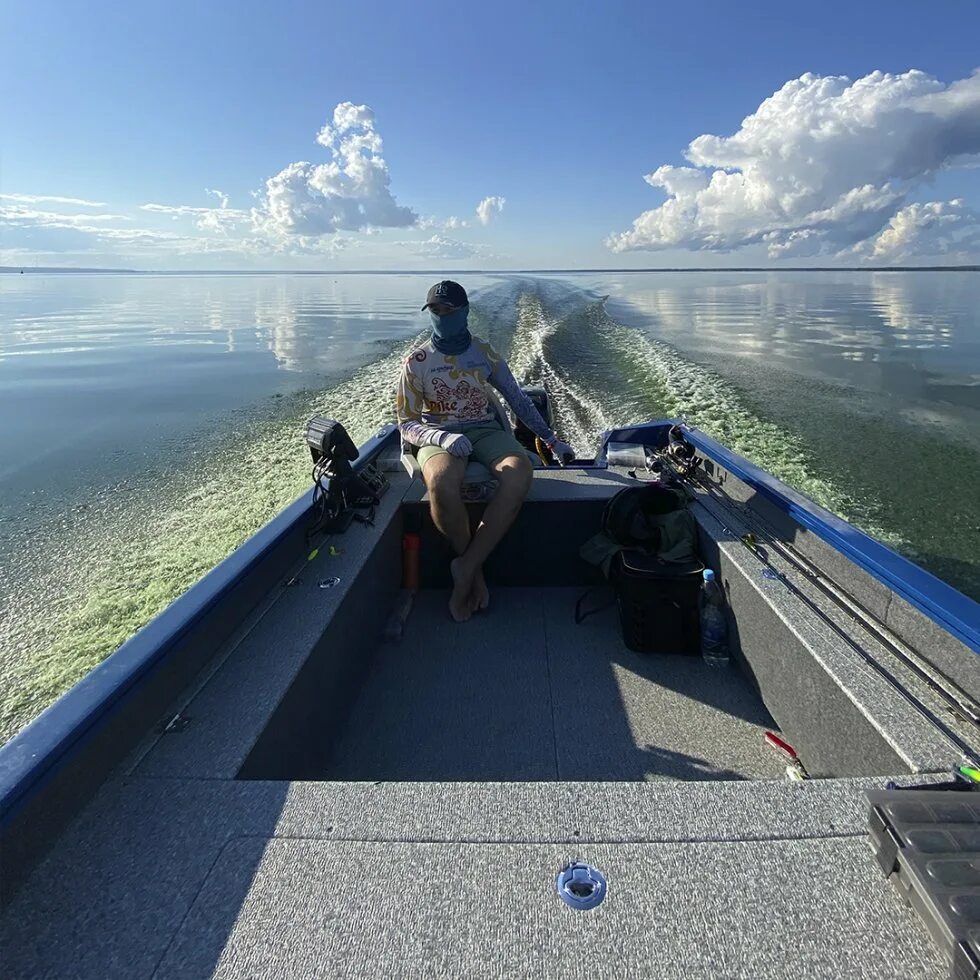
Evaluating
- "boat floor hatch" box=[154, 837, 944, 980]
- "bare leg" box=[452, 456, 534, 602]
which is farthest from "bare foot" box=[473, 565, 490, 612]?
"boat floor hatch" box=[154, 837, 944, 980]

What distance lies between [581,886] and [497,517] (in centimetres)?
173

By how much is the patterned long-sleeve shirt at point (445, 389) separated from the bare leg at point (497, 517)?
1.63ft

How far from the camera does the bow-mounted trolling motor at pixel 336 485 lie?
2.69 m

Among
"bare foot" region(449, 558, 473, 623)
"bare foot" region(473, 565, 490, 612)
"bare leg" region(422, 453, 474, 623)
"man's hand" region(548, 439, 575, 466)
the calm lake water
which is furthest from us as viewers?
the calm lake water

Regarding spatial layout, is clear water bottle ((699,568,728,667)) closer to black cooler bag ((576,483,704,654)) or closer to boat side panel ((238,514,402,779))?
black cooler bag ((576,483,704,654))

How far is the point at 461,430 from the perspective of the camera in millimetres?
3156

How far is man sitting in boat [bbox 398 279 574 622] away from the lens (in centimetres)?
273

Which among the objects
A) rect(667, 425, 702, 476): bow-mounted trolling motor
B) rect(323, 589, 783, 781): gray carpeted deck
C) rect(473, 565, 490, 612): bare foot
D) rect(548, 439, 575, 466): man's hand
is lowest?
rect(323, 589, 783, 781): gray carpeted deck

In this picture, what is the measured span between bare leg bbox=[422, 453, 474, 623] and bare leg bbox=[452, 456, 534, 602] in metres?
Answer: 0.05

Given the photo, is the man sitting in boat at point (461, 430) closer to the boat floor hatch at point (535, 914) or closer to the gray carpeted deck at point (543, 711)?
the gray carpeted deck at point (543, 711)

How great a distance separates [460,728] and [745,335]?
63.1 feet

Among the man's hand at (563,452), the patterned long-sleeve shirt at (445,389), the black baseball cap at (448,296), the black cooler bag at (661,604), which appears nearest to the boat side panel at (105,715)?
the patterned long-sleeve shirt at (445,389)

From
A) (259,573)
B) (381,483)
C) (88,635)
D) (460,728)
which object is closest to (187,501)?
(88,635)

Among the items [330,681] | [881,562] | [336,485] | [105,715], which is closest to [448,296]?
[336,485]
